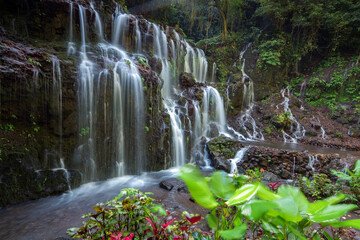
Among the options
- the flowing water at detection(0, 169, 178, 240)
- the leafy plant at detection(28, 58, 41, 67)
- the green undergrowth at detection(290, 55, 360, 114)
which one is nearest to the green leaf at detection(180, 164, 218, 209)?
the flowing water at detection(0, 169, 178, 240)

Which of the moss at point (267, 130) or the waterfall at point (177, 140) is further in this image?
the moss at point (267, 130)

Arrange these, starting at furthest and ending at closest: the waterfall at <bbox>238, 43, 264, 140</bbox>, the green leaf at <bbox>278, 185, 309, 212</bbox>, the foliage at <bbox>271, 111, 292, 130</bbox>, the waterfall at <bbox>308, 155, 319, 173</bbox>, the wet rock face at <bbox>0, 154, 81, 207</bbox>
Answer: the waterfall at <bbox>238, 43, 264, 140</bbox>, the foliage at <bbox>271, 111, 292, 130</bbox>, the waterfall at <bbox>308, 155, 319, 173</bbox>, the wet rock face at <bbox>0, 154, 81, 207</bbox>, the green leaf at <bbox>278, 185, 309, 212</bbox>

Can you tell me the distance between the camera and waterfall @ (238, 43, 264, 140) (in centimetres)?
1248

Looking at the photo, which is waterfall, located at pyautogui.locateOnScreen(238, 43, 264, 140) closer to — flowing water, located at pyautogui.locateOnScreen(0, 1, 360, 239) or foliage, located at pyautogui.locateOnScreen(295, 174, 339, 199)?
flowing water, located at pyautogui.locateOnScreen(0, 1, 360, 239)

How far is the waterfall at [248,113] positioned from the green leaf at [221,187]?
39.9ft

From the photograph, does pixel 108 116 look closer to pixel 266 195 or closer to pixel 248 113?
pixel 266 195

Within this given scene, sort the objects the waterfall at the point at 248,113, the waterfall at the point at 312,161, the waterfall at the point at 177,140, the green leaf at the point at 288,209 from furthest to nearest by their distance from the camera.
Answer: the waterfall at the point at 248,113, the waterfall at the point at 177,140, the waterfall at the point at 312,161, the green leaf at the point at 288,209

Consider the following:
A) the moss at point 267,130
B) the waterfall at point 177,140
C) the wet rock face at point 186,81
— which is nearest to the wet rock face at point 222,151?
the waterfall at point 177,140

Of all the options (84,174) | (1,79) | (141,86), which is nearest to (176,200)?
(84,174)

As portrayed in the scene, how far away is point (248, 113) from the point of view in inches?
556

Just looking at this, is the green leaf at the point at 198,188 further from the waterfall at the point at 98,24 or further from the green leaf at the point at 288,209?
the waterfall at the point at 98,24

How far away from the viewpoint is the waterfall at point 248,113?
12483 millimetres

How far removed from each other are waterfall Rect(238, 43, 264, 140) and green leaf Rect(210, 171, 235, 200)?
39.9 feet

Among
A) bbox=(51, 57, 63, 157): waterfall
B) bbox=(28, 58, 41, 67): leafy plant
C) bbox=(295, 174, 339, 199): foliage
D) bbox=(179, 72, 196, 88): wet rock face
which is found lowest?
bbox=(295, 174, 339, 199): foliage
